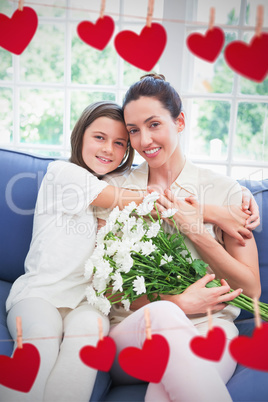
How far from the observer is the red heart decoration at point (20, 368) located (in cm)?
90

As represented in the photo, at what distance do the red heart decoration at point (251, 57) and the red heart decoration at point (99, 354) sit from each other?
0.65m

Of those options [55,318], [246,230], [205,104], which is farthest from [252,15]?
[55,318]

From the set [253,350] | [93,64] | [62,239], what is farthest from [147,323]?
[93,64]

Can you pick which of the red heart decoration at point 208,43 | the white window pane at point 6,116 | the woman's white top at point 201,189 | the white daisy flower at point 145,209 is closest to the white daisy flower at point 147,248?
the white daisy flower at point 145,209

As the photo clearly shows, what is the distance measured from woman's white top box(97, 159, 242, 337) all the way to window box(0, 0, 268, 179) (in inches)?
34.3

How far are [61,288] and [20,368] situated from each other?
0.50 meters

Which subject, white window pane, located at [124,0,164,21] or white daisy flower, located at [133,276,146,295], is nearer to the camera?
white daisy flower, located at [133,276,146,295]

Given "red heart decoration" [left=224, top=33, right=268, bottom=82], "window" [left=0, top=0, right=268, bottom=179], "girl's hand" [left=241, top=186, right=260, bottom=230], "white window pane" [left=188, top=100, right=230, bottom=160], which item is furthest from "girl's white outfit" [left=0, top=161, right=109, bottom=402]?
"white window pane" [left=188, top=100, right=230, bottom=160]

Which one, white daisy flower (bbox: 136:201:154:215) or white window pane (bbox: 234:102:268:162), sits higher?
white window pane (bbox: 234:102:268:162)

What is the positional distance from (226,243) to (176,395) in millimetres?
611

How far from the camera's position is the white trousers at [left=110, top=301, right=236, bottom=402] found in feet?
3.37

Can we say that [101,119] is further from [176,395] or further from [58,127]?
[58,127]

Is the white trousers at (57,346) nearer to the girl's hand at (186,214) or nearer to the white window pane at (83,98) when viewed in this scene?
the girl's hand at (186,214)

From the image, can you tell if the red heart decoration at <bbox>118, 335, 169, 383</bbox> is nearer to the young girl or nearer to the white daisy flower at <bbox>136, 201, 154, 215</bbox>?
the young girl
